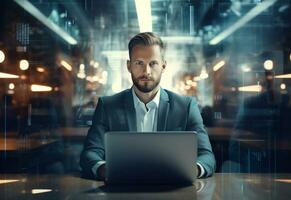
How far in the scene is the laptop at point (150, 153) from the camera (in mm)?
1699

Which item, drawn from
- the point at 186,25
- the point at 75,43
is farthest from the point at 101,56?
the point at 186,25

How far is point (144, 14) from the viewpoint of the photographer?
400 centimetres

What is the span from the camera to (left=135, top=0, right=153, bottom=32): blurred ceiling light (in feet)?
12.9

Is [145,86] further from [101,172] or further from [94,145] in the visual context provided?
[101,172]

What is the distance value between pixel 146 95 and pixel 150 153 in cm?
115

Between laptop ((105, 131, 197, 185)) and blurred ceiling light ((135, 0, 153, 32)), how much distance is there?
2.32 m

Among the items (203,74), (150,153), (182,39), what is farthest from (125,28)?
(150,153)

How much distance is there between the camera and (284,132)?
467 centimetres

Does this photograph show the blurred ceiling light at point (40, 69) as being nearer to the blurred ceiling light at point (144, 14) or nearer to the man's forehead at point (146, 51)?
the blurred ceiling light at point (144, 14)

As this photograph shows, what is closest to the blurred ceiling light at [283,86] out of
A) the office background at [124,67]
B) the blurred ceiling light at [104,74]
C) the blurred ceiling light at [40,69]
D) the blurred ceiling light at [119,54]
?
the office background at [124,67]

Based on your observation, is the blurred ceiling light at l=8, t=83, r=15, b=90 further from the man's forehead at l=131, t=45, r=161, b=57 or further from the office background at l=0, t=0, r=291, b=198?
the man's forehead at l=131, t=45, r=161, b=57

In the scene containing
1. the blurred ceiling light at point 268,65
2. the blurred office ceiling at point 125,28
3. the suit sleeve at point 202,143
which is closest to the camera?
the suit sleeve at point 202,143

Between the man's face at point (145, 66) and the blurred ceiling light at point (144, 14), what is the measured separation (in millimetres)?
1072

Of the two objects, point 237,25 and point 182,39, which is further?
point 237,25
